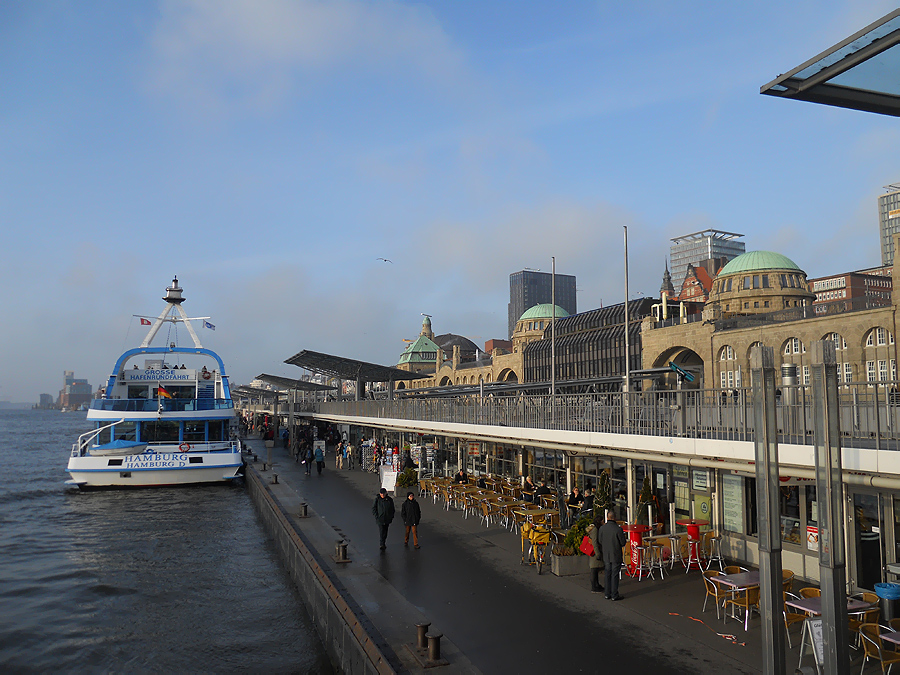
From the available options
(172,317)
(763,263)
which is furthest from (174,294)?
(763,263)

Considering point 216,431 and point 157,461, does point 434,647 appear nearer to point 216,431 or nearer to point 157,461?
point 157,461

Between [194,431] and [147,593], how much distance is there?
18.5 meters

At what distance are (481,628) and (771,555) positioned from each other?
466cm

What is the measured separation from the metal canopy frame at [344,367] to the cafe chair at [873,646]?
3132 cm

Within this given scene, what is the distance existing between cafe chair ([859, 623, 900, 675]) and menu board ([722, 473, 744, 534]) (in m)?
4.37

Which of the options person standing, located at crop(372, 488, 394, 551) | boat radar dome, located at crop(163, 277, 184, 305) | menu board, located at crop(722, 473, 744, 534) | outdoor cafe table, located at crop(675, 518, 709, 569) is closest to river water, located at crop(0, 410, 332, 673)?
person standing, located at crop(372, 488, 394, 551)

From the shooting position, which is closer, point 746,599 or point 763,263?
point 746,599

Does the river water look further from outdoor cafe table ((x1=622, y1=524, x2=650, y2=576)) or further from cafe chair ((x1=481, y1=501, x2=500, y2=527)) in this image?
outdoor cafe table ((x1=622, y1=524, x2=650, y2=576))

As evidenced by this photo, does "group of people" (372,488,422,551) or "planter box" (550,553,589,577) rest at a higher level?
"group of people" (372,488,422,551)

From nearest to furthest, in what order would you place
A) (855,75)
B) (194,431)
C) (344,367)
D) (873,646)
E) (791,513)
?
(855,75) → (873,646) → (791,513) → (194,431) → (344,367)

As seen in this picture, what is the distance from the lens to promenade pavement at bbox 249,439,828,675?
27.6 feet

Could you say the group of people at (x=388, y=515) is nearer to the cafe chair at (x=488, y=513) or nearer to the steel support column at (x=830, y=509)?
the cafe chair at (x=488, y=513)

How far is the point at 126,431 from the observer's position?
107 ft

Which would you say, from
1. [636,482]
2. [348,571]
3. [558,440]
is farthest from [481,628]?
[636,482]
